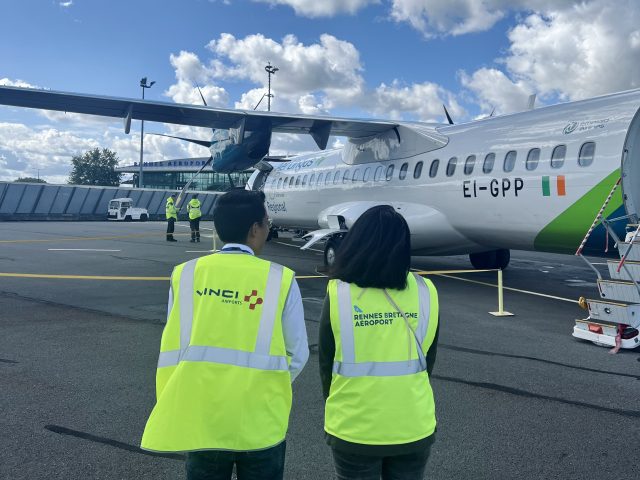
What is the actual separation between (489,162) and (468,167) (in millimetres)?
548

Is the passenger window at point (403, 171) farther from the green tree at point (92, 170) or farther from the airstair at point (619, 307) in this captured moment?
the green tree at point (92, 170)

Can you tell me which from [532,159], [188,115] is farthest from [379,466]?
[188,115]

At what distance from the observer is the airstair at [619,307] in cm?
674

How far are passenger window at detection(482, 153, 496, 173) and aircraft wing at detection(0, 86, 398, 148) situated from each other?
3.35 m

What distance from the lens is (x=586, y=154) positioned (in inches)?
340

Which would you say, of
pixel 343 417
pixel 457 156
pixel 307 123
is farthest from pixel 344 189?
pixel 343 417

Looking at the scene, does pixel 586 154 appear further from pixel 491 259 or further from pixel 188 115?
pixel 188 115

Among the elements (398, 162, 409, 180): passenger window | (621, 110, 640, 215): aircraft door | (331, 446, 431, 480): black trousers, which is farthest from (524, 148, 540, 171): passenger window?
(331, 446, 431, 480): black trousers

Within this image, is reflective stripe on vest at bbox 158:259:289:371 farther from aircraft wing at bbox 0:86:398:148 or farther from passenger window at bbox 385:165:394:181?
aircraft wing at bbox 0:86:398:148

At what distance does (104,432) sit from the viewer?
4039 mm

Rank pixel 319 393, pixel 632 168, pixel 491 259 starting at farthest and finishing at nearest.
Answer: pixel 491 259, pixel 632 168, pixel 319 393

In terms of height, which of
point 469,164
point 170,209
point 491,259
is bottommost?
point 170,209

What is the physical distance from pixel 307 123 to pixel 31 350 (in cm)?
956

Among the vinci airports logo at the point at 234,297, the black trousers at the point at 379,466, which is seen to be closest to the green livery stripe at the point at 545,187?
the black trousers at the point at 379,466
